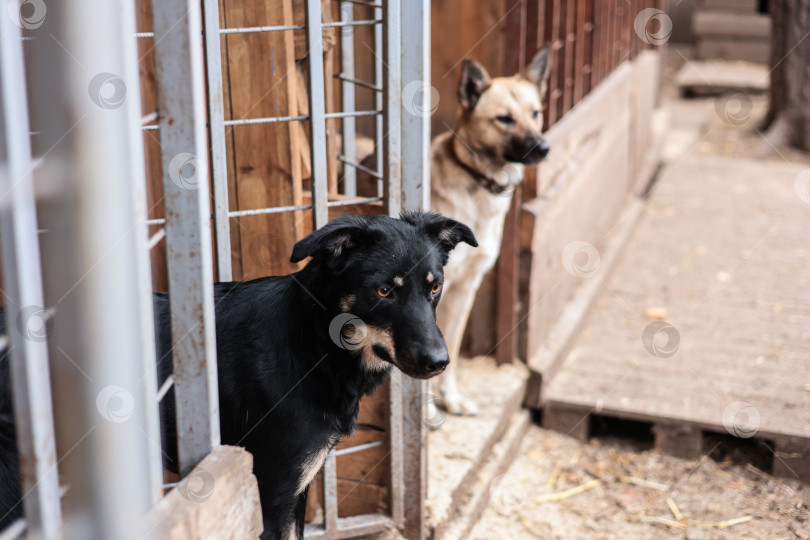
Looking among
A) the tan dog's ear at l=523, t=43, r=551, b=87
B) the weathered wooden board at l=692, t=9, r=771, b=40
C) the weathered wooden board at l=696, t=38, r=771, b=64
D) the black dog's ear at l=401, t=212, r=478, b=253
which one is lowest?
the black dog's ear at l=401, t=212, r=478, b=253

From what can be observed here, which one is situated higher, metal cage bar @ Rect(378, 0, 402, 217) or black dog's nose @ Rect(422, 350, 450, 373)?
metal cage bar @ Rect(378, 0, 402, 217)

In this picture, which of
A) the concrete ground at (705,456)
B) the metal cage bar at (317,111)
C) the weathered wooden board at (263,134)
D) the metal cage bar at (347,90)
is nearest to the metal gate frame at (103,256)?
the metal cage bar at (317,111)

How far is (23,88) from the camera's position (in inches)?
57.6

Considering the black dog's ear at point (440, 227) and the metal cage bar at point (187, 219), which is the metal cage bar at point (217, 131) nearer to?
the black dog's ear at point (440, 227)

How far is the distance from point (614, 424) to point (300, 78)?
2.93 meters

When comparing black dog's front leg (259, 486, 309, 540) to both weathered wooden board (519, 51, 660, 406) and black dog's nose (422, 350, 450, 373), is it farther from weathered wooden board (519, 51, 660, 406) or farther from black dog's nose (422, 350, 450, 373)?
weathered wooden board (519, 51, 660, 406)

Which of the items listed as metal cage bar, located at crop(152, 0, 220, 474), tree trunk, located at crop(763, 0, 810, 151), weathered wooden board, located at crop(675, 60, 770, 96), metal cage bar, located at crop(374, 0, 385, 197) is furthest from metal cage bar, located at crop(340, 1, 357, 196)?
weathered wooden board, located at crop(675, 60, 770, 96)

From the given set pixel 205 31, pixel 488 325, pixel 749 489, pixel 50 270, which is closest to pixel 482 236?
pixel 488 325

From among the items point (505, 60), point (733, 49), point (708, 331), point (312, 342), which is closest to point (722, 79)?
point (733, 49)

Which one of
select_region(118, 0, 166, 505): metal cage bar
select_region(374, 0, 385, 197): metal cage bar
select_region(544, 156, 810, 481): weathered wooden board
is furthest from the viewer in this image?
select_region(544, 156, 810, 481): weathered wooden board

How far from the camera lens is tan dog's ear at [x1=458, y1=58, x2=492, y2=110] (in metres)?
4.66

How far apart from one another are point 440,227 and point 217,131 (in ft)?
2.50

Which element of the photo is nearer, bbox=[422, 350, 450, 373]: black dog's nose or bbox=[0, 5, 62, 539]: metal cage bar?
bbox=[0, 5, 62, 539]: metal cage bar

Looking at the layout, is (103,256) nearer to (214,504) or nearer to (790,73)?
(214,504)
